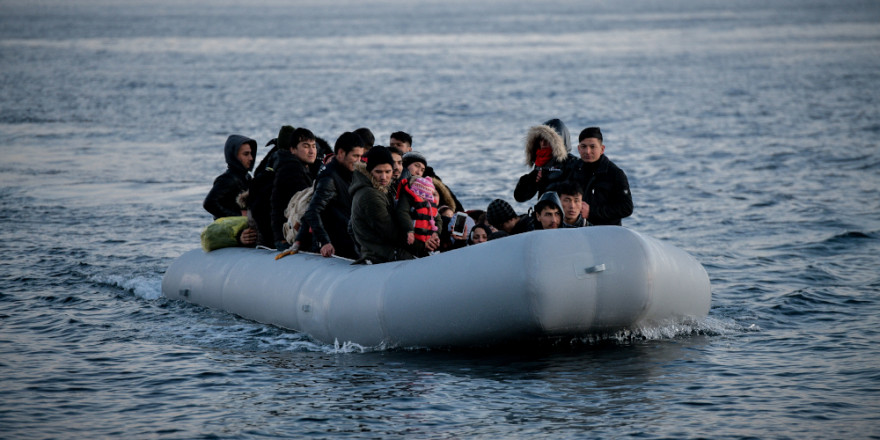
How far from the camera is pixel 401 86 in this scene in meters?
48.2

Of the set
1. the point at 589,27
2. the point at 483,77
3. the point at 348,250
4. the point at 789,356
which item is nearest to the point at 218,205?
the point at 348,250

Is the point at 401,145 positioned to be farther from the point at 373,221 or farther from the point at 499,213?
the point at 373,221

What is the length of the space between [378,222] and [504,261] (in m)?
1.46

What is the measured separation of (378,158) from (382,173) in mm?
139

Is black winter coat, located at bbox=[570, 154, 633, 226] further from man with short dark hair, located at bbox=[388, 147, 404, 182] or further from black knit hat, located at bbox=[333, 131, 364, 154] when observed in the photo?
black knit hat, located at bbox=[333, 131, 364, 154]

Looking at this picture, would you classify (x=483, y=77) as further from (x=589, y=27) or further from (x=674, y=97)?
(x=589, y=27)

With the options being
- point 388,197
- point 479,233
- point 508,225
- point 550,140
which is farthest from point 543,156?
point 388,197

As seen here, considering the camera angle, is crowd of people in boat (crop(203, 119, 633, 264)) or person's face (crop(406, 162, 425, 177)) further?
person's face (crop(406, 162, 425, 177))

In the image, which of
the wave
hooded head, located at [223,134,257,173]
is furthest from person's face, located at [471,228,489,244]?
the wave

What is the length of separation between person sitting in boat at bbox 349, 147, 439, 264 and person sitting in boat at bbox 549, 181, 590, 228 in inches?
47.0

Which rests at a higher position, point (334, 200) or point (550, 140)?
point (550, 140)

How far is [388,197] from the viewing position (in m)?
9.87

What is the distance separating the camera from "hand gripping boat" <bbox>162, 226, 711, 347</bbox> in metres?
8.80

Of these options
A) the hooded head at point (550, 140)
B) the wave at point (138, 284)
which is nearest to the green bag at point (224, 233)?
the wave at point (138, 284)
